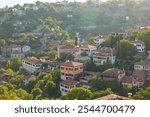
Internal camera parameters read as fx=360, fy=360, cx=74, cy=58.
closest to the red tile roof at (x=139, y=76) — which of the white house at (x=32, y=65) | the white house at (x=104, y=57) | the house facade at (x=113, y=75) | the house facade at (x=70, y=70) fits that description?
the house facade at (x=113, y=75)

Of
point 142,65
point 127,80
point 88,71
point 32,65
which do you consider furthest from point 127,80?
point 32,65

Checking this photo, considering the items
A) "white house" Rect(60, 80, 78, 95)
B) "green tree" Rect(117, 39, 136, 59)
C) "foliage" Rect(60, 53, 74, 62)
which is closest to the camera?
"white house" Rect(60, 80, 78, 95)

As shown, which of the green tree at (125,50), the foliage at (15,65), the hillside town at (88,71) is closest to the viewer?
the hillside town at (88,71)

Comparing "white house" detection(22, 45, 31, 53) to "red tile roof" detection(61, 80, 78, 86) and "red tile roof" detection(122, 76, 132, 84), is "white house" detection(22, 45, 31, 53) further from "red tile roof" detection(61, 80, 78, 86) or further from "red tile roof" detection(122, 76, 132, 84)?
"red tile roof" detection(122, 76, 132, 84)

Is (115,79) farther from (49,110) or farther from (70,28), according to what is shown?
(70,28)

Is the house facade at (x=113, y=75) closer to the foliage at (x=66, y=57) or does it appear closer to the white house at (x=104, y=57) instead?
the white house at (x=104, y=57)

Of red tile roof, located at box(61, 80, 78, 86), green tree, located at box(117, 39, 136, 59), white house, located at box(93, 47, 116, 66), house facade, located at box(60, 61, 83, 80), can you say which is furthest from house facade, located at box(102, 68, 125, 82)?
green tree, located at box(117, 39, 136, 59)

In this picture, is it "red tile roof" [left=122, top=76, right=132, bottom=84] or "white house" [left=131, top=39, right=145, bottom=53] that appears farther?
"white house" [left=131, top=39, right=145, bottom=53]

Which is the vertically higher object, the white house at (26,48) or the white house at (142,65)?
the white house at (142,65)

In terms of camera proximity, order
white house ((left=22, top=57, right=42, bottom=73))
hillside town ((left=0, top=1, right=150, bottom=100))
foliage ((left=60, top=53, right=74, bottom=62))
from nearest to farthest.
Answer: hillside town ((left=0, top=1, right=150, bottom=100)) < foliage ((left=60, top=53, right=74, bottom=62)) < white house ((left=22, top=57, right=42, bottom=73))

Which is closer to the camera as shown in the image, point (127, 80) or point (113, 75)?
point (127, 80)

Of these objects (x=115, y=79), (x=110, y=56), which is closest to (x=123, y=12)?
(x=110, y=56)

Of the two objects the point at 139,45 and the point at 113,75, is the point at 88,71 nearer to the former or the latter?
the point at 113,75
